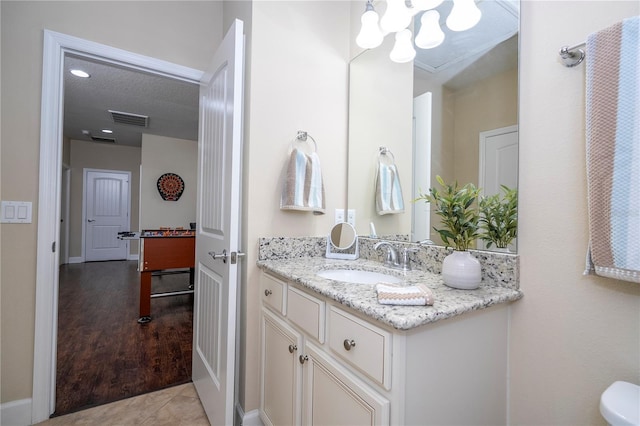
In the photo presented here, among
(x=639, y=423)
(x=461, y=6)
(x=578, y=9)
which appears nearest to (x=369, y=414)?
(x=639, y=423)

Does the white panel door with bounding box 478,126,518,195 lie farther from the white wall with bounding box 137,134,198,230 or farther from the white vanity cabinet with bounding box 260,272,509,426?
the white wall with bounding box 137,134,198,230

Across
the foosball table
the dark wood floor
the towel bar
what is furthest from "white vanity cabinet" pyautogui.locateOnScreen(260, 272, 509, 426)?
the foosball table

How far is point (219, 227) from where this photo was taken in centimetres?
150

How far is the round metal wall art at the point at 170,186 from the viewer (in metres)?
5.36

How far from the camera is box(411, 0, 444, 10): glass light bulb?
1.31 meters

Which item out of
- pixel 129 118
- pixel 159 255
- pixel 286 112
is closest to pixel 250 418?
pixel 286 112

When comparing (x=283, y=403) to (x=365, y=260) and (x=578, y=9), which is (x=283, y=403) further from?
(x=578, y=9)

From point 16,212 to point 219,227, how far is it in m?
1.05

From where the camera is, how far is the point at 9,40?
4.80 feet

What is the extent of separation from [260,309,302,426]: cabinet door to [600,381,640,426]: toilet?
89cm

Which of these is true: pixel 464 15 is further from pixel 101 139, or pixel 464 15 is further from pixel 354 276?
pixel 101 139

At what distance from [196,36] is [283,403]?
2209 millimetres

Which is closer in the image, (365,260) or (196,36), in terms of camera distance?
(365,260)

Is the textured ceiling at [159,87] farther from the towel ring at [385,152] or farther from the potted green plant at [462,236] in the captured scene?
the potted green plant at [462,236]
